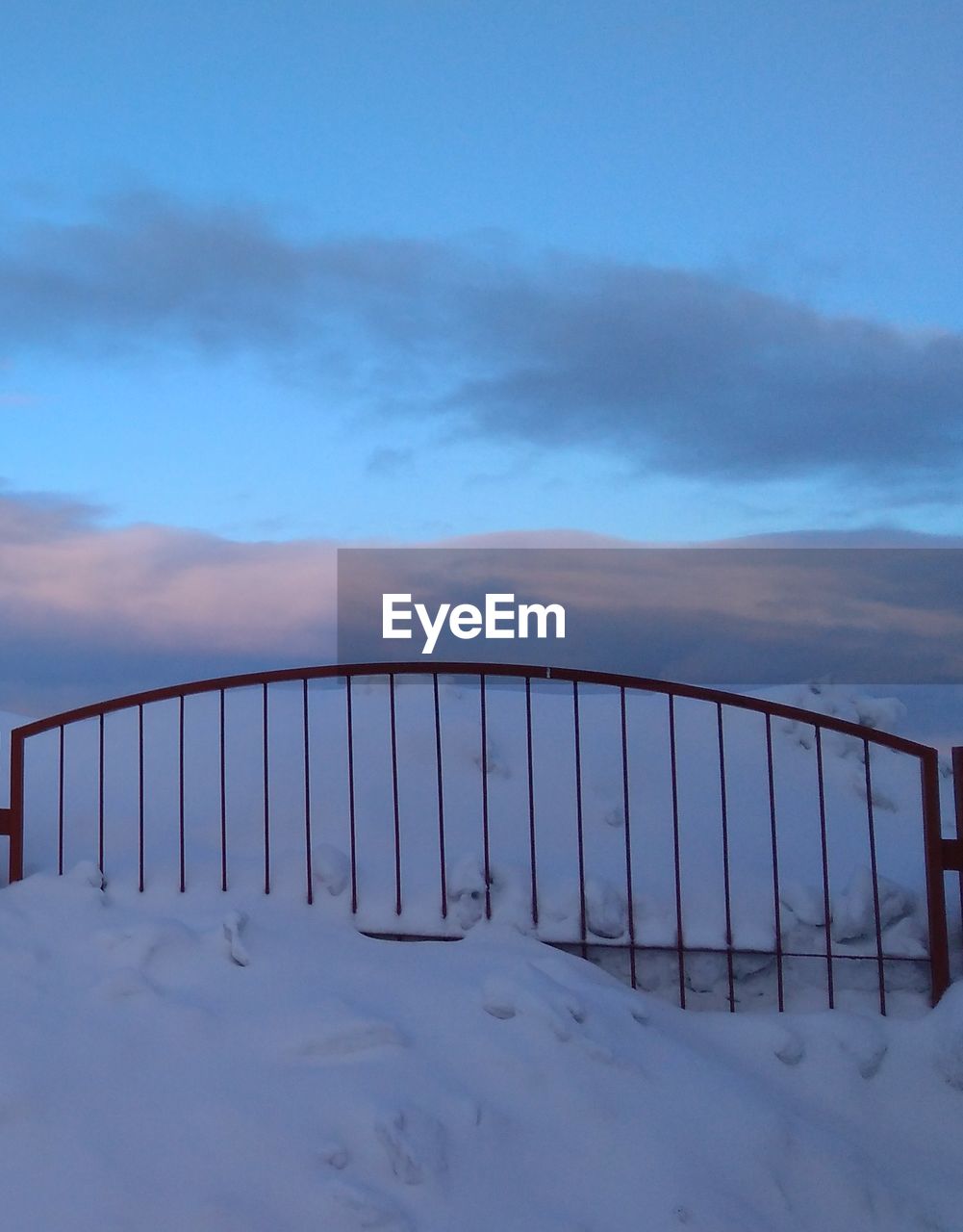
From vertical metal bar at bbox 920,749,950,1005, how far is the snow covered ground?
0.11 metres

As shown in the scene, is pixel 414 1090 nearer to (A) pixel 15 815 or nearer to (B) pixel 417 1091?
(B) pixel 417 1091

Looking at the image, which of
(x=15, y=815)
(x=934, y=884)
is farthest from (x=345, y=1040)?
(x=934, y=884)

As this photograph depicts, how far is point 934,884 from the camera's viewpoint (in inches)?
245

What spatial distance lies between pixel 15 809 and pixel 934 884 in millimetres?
5253

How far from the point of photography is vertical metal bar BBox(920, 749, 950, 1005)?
6.22 meters

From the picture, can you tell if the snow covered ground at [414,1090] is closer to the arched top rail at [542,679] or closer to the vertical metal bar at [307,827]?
the vertical metal bar at [307,827]

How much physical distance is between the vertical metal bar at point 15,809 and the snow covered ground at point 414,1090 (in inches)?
18.4

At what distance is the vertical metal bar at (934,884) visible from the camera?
6.22 meters

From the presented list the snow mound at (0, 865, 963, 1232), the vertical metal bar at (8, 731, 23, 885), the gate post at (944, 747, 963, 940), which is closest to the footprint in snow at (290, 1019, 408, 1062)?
the snow mound at (0, 865, 963, 1232)

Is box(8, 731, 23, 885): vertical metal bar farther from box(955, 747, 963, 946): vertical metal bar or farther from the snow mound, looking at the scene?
box(955, 747, 963, 946): vertical metal bar

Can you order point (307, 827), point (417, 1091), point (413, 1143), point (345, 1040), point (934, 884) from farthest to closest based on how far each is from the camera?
1. point (307, 827)
2. point (934, 884)
3. point (345, 1040)
4. point (417, 1091)
5. point (413, 1143)

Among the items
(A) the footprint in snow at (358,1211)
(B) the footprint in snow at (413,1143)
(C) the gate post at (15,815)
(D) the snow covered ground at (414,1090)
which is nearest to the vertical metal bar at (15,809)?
(C) the gate post at (15,815)

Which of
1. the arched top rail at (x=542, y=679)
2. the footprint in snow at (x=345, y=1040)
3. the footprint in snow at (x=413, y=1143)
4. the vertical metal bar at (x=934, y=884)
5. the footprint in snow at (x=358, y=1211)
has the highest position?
the arched top rail at (x=542, y=679)

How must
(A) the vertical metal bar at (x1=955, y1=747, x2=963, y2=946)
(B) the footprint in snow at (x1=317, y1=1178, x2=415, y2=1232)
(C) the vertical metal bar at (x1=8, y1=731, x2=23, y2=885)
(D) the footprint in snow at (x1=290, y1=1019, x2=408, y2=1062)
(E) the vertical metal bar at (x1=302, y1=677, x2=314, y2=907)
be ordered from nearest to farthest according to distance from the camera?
(B) the footprint in snow at (x1=317, y1=1178, x2=415, y2=1232) → (D) the footprint in snow at (x1=290, y1=1019, x2=408, y2=1062) → (A) the vertical metal bar at (x1=955, y1=747, x2=963, y2=946) → (E) the vertical metal bar at (x1=302, y1=677, x2=314, y2=907) → (C) the vertical metal bar at (x1=8, y1=731, x2=23, y2=885)
